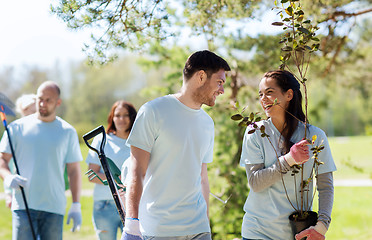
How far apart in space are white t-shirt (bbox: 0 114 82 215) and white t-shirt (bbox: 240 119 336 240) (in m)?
2.05

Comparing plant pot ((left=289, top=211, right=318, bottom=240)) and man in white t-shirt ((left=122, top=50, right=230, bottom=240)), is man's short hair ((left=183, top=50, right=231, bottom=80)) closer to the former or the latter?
man in white t-shirt ((left=122, top=50, right=230, bottom=240))

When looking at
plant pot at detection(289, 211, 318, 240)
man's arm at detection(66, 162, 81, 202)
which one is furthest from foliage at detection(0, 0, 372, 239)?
plant pot at detection(289, 211, 318, 240)

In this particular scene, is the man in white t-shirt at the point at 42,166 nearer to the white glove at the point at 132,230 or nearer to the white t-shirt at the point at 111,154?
the white t-shirt at the point at 111,154

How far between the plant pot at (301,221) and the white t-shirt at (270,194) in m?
0.05

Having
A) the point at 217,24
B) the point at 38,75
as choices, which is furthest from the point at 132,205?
the point at 38,75

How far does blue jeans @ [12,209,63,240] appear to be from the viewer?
382 cm

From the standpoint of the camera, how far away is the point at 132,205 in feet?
7.37

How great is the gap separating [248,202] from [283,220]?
0.21 meters

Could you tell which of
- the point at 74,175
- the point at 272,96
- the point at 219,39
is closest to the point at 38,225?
the point at 74,175

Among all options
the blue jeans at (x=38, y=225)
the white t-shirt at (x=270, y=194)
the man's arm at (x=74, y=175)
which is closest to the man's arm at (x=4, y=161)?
the blue jeans at (x=38, y=225)

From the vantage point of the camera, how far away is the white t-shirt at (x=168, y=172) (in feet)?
7.57

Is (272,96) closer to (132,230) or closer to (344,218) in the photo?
(132,230)

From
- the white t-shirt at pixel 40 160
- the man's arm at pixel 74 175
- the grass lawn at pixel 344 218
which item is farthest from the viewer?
the grass lawn at pixel 344 218

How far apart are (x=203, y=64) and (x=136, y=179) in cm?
66
